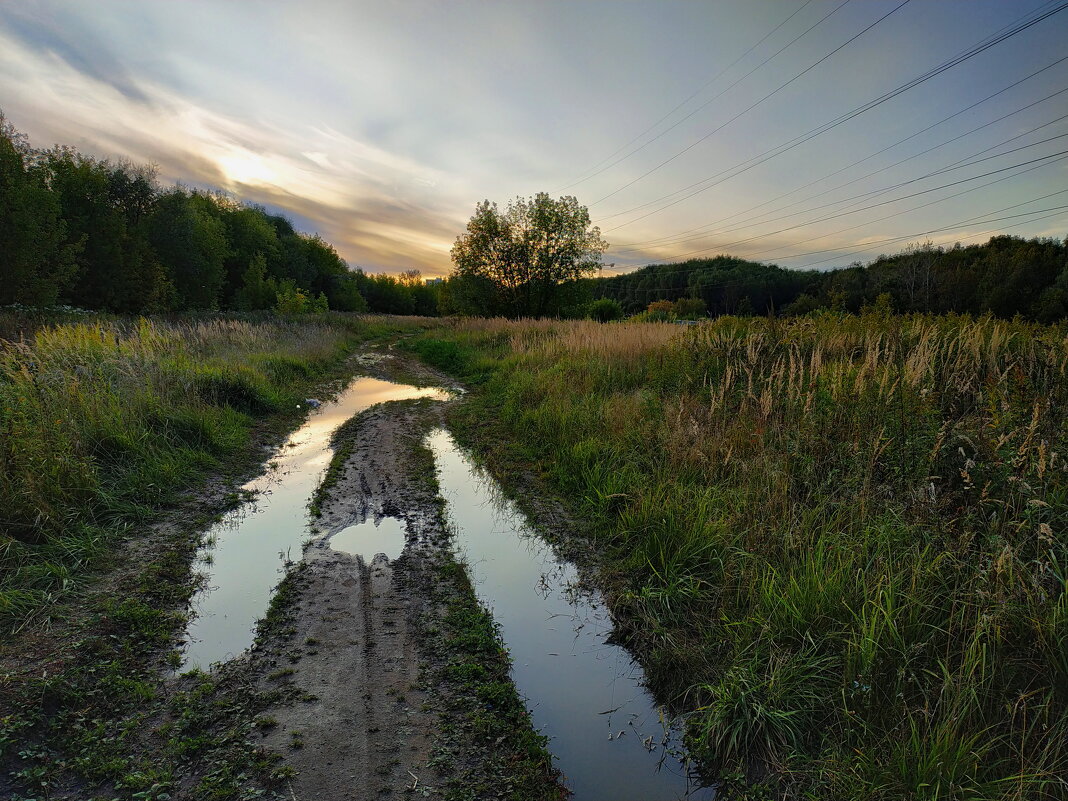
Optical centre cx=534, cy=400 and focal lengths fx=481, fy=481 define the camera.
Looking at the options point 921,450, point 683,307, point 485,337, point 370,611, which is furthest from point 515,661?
point 683,307

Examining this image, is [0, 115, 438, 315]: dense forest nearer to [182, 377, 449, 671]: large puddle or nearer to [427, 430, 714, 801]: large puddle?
[182, 377, 449, 671]: large puddle

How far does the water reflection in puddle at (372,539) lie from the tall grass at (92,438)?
5.91ft

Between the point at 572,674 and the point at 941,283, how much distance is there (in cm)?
5731

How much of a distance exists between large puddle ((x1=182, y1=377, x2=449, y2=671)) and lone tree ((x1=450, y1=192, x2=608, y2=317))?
27.3m

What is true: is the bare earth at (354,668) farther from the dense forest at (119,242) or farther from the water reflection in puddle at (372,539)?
the dense forest at (119,242)

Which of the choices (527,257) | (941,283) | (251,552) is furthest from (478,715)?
(941,283)

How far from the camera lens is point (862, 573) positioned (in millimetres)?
2908

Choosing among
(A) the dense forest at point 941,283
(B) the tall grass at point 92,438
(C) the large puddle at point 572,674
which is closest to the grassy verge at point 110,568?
(B) the tall grass at point 92,438

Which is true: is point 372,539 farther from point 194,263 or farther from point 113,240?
point 194,263

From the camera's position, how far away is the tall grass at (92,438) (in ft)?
12.1

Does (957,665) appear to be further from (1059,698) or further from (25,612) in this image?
(25,612)

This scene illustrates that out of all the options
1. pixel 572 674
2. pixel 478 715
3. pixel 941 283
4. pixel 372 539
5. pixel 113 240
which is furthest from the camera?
pixel 941 283

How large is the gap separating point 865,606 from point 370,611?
2.99 metres

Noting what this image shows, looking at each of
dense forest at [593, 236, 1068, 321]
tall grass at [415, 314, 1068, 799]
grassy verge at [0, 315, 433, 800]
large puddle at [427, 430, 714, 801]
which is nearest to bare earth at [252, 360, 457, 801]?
grassy verge at [0, 315, 433, 800]
